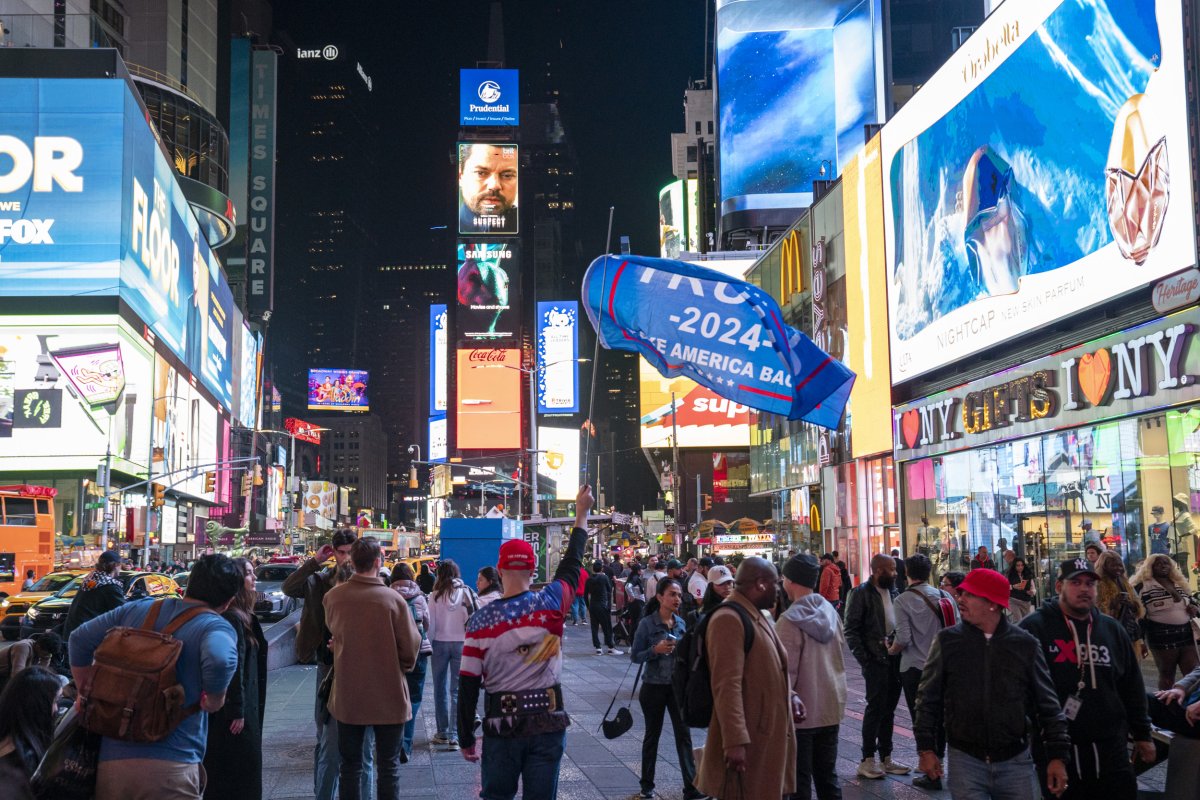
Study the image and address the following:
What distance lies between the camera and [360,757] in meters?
7.41

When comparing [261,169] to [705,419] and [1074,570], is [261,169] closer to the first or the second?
[705,419]

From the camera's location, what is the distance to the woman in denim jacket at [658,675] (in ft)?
29.9

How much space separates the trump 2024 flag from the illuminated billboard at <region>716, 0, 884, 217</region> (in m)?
51.9

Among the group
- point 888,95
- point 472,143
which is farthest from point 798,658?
point 472,143

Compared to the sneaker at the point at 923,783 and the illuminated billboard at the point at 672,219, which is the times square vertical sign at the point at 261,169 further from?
the sneaker at the point at 923,783

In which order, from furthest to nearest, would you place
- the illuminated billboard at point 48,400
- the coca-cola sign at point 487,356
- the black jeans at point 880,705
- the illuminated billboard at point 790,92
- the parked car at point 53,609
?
1. the coca-cola sign at point 487,356
2. the illuminated billboard at point 790,92
3. the illuminated billboard at point 48,400
4. the parked car at point 53,609
5. the black jeans at point 880,705

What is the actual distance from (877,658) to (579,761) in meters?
2.84

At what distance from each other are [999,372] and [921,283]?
4618 millimetres

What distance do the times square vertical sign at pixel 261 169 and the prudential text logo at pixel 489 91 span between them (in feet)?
88.6

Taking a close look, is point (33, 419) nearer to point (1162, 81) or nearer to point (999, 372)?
point (999, 372)

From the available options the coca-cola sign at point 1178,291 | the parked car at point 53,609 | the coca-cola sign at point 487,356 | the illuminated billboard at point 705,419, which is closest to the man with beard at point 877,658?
the coca-cola sign at point 1178,291

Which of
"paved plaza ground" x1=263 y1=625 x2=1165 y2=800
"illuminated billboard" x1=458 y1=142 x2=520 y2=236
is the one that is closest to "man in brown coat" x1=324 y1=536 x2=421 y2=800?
"paved plaza ground" x1=263 y1=625 x2=1165 y2=800

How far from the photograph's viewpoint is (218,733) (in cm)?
634

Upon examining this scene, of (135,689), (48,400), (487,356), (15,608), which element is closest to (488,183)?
(487,356)
